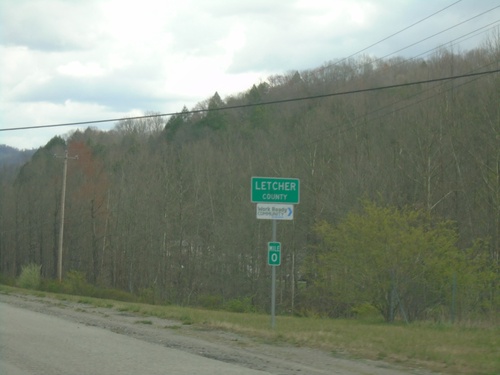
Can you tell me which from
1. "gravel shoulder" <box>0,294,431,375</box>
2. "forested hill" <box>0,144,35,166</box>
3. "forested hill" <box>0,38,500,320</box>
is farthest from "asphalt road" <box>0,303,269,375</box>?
"forested hill" <box>0,144,35,166</box>

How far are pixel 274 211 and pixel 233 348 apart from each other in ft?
15.8

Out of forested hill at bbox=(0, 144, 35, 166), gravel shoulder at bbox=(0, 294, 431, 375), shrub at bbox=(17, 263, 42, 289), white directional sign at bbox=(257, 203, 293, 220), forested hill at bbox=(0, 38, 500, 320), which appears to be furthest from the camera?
forested hill at bbox=(0, 144, 35, 166)

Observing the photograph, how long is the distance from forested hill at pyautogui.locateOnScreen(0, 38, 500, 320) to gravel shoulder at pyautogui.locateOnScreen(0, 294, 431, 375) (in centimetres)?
1018

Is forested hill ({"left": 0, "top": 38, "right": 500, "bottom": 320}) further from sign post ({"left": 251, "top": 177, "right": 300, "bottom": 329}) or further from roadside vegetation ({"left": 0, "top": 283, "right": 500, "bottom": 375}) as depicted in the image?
sign post ({"left": 251, "top": 177, "right": 300, "bottom": 329})

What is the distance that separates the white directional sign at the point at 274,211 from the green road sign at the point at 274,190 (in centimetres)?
13

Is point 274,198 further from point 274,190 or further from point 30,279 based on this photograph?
point 30,279

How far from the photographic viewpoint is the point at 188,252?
62.2 metres

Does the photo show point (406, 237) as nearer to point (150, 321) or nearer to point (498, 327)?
point (498, 327)

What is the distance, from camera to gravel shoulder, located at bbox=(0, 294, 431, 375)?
11633 mm

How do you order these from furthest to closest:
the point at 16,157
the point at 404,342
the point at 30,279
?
the point at 16,157 < the point at 30,279 < the point at 404,342

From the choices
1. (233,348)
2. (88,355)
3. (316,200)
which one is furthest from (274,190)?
(316,200)

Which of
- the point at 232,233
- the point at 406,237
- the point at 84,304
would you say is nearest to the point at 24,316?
the point at 84,304

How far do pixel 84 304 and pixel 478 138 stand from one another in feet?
94.6

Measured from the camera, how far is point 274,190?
18.2 metres
